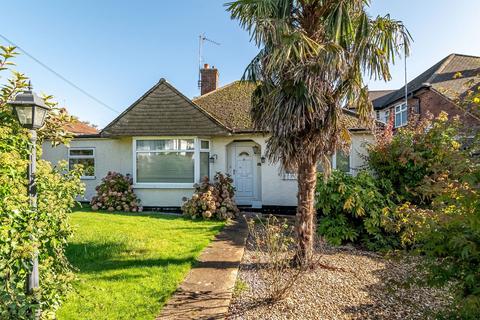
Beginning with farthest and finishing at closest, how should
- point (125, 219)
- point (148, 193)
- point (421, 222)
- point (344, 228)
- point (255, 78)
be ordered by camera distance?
1. point (148, 193)
2. point (125, 219)
3. point (344, 228)
4. point (255, 78)
5. point (421, 222)

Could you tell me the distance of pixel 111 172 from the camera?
12.7m

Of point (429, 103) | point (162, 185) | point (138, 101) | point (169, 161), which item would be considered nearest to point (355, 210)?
point (169, 161)

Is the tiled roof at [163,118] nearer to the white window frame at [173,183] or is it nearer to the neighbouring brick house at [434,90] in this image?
the white window frame at [173,183]

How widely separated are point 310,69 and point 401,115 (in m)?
21.0

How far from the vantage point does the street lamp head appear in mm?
3188

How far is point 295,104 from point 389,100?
23657 mm

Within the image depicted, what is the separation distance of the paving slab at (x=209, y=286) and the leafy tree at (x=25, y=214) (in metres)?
1.61

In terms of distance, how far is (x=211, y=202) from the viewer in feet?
34.0

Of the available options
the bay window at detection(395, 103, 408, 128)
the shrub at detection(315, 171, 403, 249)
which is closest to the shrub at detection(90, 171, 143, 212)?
the shrub at detection(315, 171, 403, 249)

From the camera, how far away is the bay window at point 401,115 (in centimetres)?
2190

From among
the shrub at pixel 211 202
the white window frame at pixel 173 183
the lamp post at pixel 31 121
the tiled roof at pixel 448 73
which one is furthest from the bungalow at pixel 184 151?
the tiled roof at pixel 448 73

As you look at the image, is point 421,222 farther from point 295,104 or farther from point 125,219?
point 125,219

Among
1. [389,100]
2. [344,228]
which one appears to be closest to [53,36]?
[344,228]

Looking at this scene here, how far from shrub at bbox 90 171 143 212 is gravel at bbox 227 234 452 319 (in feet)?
23.8
